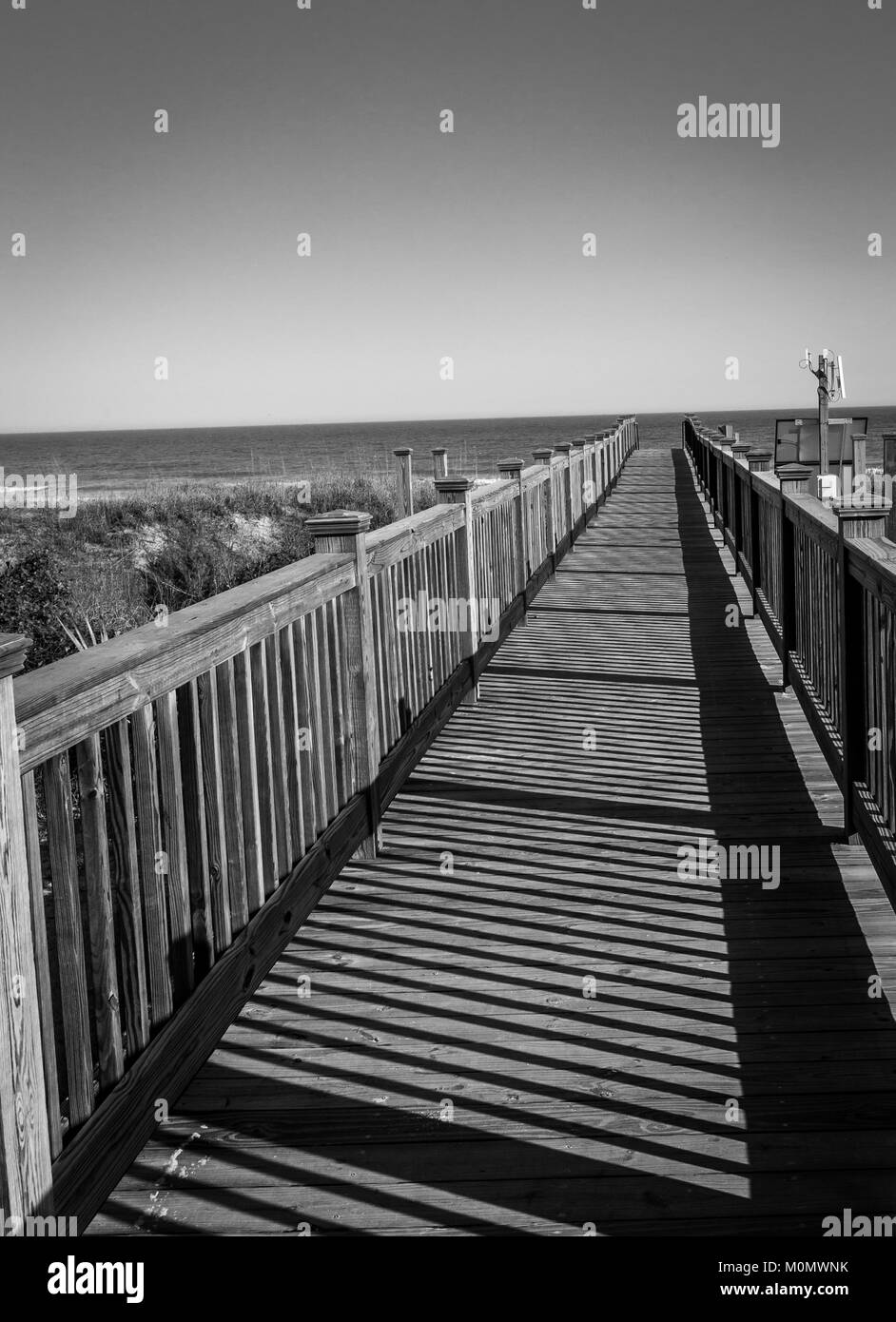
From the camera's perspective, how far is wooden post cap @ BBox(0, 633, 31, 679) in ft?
6.32

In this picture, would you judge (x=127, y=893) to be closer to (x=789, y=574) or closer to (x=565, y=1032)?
(x=565, y=1032)

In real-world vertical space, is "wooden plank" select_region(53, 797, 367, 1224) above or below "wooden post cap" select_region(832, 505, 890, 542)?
below

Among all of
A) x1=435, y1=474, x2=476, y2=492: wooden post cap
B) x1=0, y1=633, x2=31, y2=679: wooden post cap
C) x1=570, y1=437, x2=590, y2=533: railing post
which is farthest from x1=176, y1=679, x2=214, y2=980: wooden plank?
x1=570, y1=437, x2=590, y2=533: railing post

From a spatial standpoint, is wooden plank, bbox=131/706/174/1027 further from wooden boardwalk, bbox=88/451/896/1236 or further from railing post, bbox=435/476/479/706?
railing post, bbox=435/476/479/706

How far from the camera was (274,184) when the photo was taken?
55250 mm

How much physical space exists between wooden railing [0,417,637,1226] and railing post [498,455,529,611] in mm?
4224

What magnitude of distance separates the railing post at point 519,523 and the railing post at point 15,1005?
8.02 m

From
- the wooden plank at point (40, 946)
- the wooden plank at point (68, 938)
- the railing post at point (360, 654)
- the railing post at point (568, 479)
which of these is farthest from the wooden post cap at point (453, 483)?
the railing post at point (568, 479)

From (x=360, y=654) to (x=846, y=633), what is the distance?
1.88 m

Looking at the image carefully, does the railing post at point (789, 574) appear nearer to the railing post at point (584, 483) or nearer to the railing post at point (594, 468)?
the railing post at point (584, 483)

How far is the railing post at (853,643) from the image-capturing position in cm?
446
